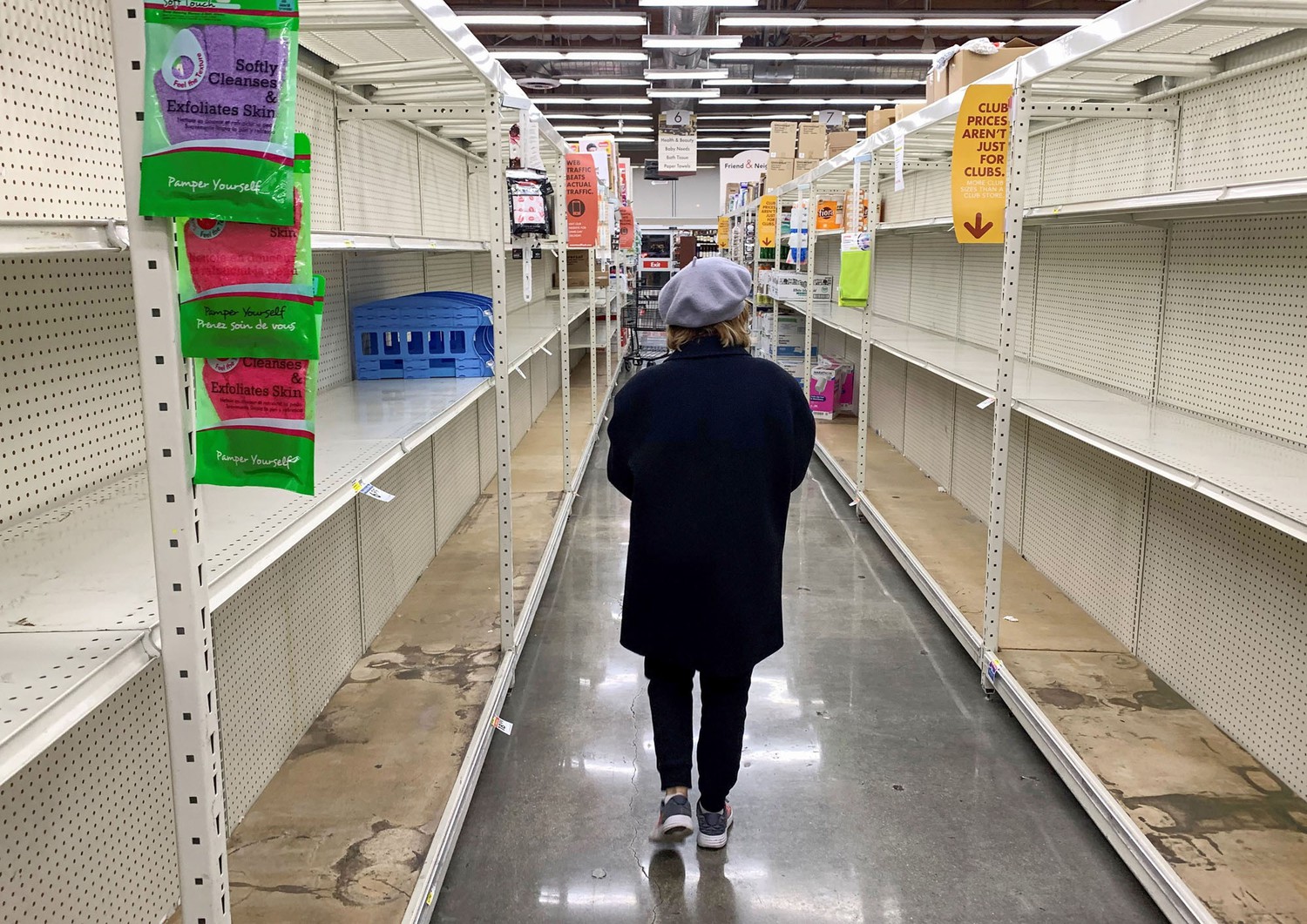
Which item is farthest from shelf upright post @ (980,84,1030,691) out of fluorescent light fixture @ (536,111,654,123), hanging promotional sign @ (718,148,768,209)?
fluorescent light fixture @ (536,111,654,123)

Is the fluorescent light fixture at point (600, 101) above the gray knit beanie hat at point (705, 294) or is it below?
above

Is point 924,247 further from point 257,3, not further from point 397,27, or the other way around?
point 257,3

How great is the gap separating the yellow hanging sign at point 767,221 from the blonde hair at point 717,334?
725 centimetres

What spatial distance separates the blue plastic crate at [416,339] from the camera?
3965mm

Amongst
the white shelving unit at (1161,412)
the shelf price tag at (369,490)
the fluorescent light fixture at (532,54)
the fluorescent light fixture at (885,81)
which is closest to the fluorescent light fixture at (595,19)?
the fluorescent light fixture at (532,54)

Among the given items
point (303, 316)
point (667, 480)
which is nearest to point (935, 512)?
point (667, 480)

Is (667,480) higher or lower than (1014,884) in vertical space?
higher

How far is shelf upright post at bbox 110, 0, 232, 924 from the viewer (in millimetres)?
1203

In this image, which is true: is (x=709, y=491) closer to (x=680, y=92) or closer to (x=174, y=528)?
(x=174, y=528)

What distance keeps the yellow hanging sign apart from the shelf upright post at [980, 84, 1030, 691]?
6.18 metres

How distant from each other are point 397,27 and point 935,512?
412 cm

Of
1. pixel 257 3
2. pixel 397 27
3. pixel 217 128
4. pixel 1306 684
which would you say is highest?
pixel 397 27

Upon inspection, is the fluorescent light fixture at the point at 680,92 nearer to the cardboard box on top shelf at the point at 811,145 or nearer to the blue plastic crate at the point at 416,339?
the cardboard box on top shelf at the point at 811,145

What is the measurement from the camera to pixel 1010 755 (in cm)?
320
